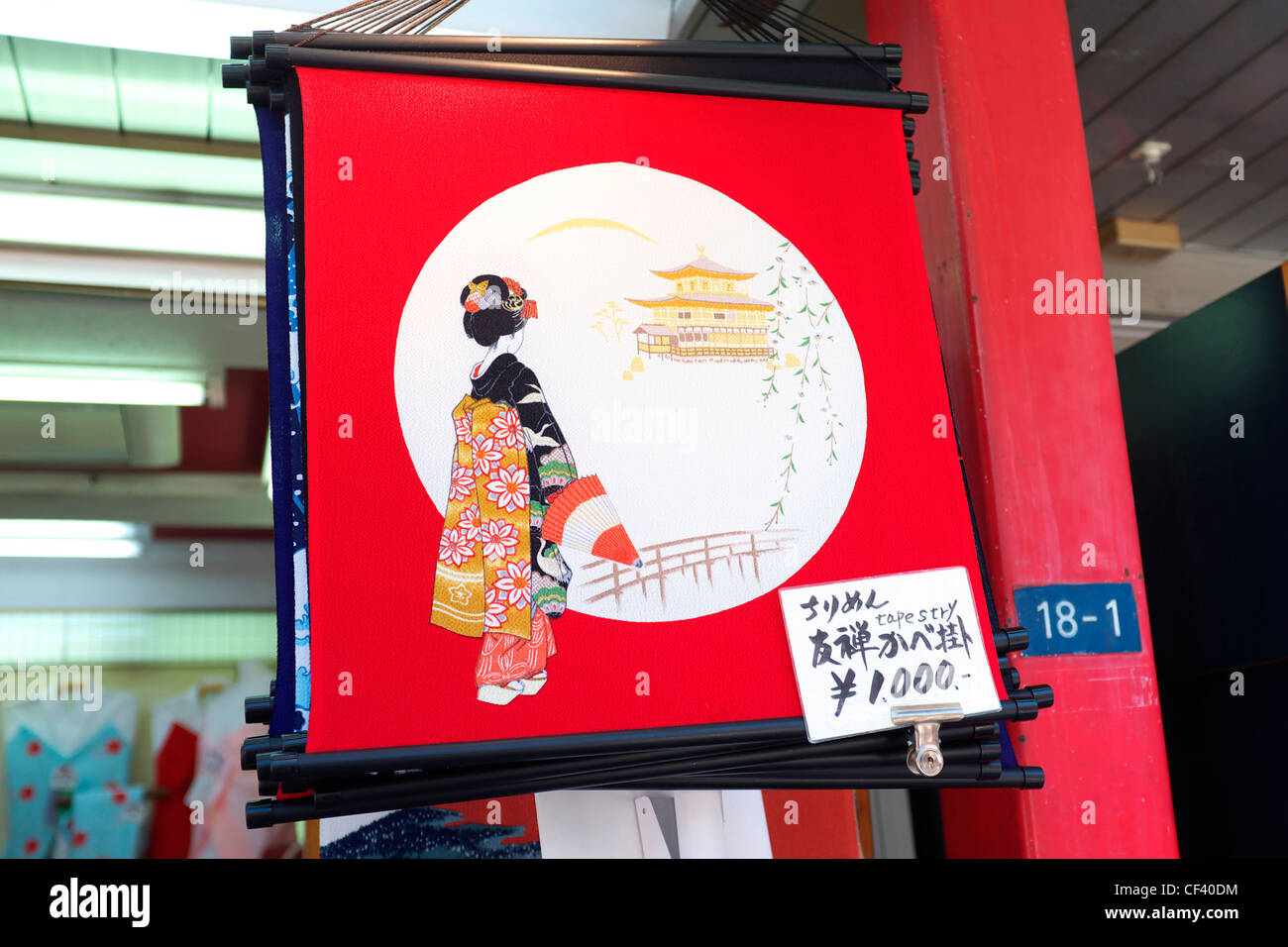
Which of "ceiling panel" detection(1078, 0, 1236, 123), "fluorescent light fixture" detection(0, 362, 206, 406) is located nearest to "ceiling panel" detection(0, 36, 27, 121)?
"fluorescent light fixture" detection(0, 362, 206, 406)

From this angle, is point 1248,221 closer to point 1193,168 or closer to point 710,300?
point 1193,168

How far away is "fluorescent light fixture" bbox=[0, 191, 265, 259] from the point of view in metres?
3.13

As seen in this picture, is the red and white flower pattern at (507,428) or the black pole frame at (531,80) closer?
the black pole frame at (531,80)

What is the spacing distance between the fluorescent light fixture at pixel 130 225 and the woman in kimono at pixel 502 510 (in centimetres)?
234

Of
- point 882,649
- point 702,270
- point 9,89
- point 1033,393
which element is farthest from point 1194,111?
point 9,89

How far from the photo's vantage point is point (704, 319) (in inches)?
54.6

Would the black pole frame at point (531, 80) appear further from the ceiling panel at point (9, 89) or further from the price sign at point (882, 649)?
the ceiling panel at point (9, 89)

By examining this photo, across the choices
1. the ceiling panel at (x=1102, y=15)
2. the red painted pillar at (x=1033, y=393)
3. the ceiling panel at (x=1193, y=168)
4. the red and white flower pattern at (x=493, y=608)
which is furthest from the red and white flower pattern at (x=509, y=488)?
the ceiling panel at (x=1193, y=168)

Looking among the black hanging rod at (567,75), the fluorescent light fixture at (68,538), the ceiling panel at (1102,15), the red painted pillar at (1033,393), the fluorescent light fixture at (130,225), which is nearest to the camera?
the black hanging rod at (567,75)

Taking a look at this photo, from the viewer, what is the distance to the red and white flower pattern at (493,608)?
1195 mm

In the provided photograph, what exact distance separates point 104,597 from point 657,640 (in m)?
3.65

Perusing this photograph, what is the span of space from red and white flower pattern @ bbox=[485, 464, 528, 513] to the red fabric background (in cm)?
8

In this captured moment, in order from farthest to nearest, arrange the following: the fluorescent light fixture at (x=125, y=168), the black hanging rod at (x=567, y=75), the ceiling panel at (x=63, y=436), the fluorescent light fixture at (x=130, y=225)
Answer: the ceiling panel at (x=63, y=436) < the fluorescent light fixture at (x=130, y=225) < the fluorescent light fixture at (x=125, y=168) < the black hanging rod at (x=567, y=75)

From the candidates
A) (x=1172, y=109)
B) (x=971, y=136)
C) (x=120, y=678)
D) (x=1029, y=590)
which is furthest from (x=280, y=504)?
(x=120, y=678)
